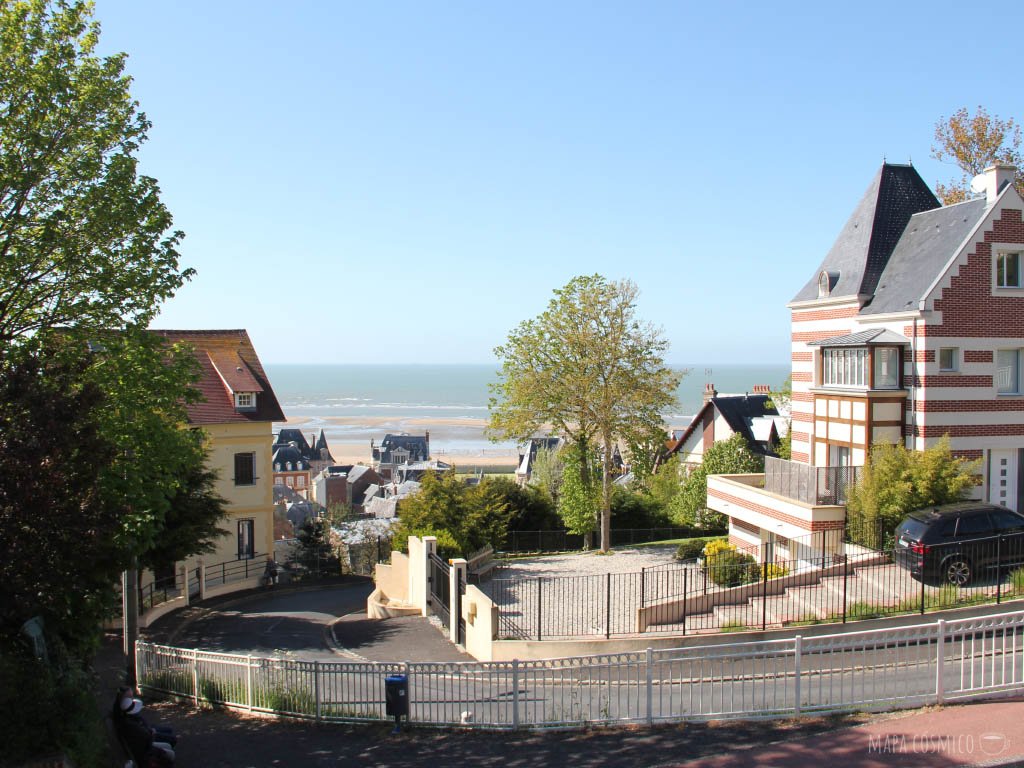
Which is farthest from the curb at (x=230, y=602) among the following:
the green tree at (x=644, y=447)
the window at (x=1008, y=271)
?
the window at (x=1008, y=271)

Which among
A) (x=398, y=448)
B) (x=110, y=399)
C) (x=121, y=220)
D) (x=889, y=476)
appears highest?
(x=121, y=220)

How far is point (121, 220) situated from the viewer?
46.5ft

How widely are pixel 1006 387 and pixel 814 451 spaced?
5369mm

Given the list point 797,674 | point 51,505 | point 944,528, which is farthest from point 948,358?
point 51,505

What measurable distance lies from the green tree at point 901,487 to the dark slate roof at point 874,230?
653 cm

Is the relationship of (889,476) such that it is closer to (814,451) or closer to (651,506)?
(814,451)

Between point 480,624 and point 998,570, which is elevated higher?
point 998,570

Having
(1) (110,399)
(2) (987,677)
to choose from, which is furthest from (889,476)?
(1) (110,399)

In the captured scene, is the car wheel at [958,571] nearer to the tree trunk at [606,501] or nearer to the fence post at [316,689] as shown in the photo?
the fence post at [316,689]

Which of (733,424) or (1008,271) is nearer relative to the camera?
(1008,271)

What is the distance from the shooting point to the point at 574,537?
3822 cm

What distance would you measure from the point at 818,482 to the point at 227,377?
77.6 ft

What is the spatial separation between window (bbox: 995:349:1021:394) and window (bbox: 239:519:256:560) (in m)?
26.8

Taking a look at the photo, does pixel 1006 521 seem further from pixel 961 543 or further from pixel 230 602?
pixel 230 602
